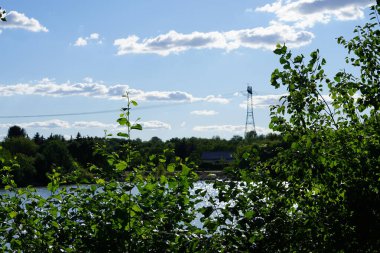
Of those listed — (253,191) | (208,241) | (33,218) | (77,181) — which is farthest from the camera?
(77,181)

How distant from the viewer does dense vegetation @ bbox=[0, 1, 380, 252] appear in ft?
19.4

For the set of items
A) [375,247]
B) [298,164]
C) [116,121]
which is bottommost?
[375,247]

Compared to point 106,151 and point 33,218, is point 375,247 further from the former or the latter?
point 33,218

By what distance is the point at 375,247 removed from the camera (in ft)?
20.3

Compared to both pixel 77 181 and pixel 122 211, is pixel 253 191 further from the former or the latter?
pixel 77 181

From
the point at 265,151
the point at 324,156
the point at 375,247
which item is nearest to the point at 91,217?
the point at 265,151

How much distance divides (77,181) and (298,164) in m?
3.08

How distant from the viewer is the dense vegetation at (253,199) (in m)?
5.90

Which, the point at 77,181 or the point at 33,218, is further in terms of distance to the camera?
the point at 77,181

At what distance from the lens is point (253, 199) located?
19.7 feet

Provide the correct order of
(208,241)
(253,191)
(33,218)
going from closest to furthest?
(208,241) < (253,191) < (33,218)

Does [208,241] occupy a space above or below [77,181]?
below

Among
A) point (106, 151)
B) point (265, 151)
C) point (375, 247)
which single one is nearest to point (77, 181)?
point (106, 151)

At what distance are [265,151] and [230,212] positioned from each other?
1.50m
